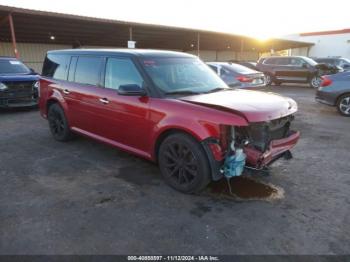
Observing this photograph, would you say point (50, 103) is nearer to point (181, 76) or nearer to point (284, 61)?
point (181, 76)

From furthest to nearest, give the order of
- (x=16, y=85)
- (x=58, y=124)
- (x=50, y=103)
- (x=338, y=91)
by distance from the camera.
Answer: (x=16, y=85) < (x=338, y=91) < (x=50, y=103) < (x=58, y=124)

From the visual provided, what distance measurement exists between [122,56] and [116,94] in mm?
594

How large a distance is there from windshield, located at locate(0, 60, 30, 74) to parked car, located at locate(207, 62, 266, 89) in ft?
21.9

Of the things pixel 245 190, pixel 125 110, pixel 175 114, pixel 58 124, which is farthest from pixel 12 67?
pixel 245 190

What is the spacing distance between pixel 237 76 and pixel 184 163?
7.89 meters

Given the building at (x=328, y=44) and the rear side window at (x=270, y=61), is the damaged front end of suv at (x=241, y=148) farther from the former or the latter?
the building at (x=328, y=44)

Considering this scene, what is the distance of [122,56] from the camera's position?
4.53 m

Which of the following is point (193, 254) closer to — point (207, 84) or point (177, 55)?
point (207, 84)

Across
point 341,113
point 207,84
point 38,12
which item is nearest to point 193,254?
point 207,84

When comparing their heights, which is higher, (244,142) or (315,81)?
(244,142)

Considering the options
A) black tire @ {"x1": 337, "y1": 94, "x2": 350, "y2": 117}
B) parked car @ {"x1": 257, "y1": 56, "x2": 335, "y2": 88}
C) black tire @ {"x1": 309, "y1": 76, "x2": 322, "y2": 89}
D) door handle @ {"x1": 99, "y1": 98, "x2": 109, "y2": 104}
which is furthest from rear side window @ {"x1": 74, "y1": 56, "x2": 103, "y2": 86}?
black tire @ {"x1": 309, "y1": 76, "x2": 322, "y2": 89}

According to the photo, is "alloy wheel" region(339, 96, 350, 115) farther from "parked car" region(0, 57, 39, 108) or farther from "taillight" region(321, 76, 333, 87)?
"parked car" region(0, 57, 39, 108)

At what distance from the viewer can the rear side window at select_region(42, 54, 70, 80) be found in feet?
18.6

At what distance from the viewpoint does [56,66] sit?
5.94 meters
